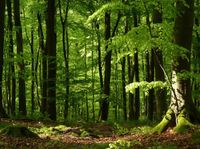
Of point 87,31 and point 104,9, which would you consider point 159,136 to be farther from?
point 87,31

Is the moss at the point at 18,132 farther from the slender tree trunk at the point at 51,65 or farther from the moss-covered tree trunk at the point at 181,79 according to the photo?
the slender tree trunk at the point at 51,65

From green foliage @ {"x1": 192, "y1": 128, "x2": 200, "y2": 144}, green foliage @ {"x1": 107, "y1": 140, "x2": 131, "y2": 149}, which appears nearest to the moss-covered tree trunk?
green foliage @ {"x1": 192, "y1": 128, "x2": 200, "y2": 144}

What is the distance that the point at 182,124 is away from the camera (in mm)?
11633

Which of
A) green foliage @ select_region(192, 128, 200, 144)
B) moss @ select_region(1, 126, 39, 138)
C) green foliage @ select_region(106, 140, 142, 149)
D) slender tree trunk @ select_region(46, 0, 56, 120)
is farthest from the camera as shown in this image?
slender tree trunk @ select_region(46, 0, 56, 120)

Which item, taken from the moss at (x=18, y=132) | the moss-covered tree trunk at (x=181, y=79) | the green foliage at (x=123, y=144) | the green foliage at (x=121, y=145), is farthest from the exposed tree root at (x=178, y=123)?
the moss at (x=18, y=132)

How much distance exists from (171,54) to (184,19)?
129 cm

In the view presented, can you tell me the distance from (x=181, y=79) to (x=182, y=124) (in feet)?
4.77

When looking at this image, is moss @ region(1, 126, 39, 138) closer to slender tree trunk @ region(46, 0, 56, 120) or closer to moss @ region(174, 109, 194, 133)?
moss @ region(174, 109, 194, 133)

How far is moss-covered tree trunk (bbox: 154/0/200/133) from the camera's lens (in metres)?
12.0

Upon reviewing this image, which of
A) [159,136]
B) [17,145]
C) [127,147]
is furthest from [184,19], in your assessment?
→ [17,145]

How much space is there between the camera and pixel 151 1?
11.5 m

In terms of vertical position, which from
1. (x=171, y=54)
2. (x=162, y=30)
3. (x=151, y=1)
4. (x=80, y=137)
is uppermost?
(x=151, y=1)

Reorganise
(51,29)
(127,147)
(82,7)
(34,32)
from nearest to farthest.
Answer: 1. (127,147)
2. (51,29)
3. (82,7)
4. (34,32)

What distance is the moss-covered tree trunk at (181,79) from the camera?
472 inches
